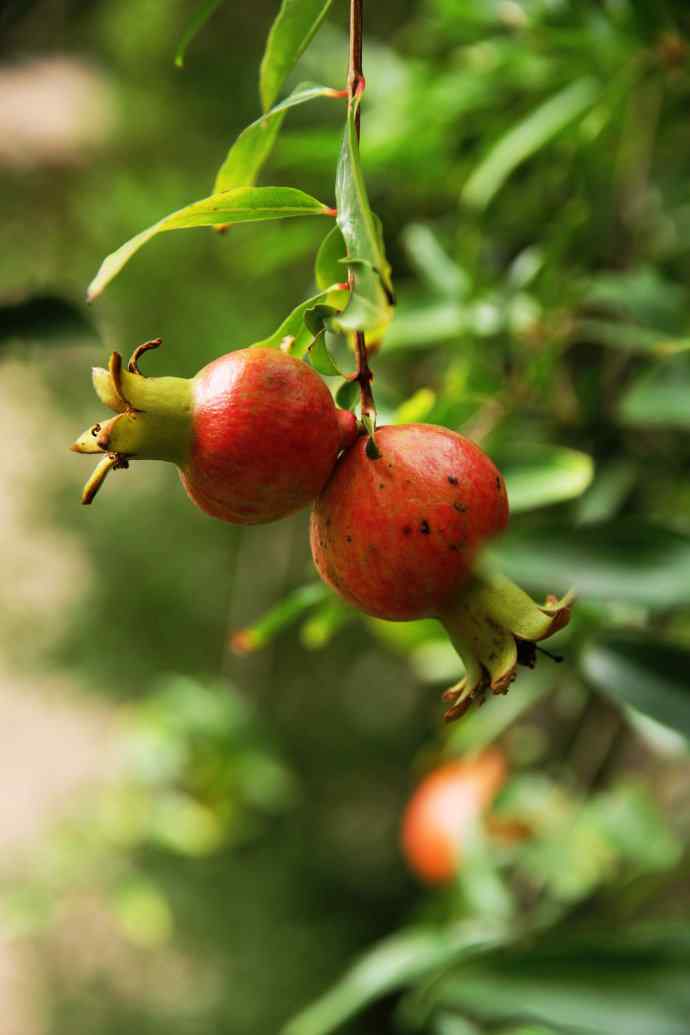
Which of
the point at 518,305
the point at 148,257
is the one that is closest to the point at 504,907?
the point at 518,305

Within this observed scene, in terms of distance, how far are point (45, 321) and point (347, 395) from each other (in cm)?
30

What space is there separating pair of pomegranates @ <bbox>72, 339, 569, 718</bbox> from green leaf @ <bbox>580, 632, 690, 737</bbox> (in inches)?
1.6

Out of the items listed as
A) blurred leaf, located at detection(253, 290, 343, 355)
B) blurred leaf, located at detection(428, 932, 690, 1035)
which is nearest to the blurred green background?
blurred leaf, located at detection(428, 932, 690, 1035)

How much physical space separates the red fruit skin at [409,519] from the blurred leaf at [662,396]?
0.67 feet

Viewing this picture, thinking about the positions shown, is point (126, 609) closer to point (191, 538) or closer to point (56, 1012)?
point (191, 538)

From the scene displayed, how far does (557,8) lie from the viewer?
70 centimetres

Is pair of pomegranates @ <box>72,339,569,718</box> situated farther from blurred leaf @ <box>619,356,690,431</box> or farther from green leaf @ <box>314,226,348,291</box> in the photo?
blurred leaf @ <box>619,356,690,431</box>

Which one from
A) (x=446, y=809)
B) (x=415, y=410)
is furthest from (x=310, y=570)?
(x=415, y=410)

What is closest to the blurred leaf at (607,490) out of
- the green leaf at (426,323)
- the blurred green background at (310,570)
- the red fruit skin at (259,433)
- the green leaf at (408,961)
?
the blurred green background at (310,570)

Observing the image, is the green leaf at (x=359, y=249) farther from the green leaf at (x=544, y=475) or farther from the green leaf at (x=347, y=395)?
the green leaf at (x=544, y=475)

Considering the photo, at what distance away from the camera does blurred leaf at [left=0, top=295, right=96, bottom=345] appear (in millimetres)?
566

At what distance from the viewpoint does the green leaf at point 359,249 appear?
26 cm

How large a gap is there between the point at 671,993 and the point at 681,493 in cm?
56

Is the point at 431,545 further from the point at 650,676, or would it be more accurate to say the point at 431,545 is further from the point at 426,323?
the point at 426,323
